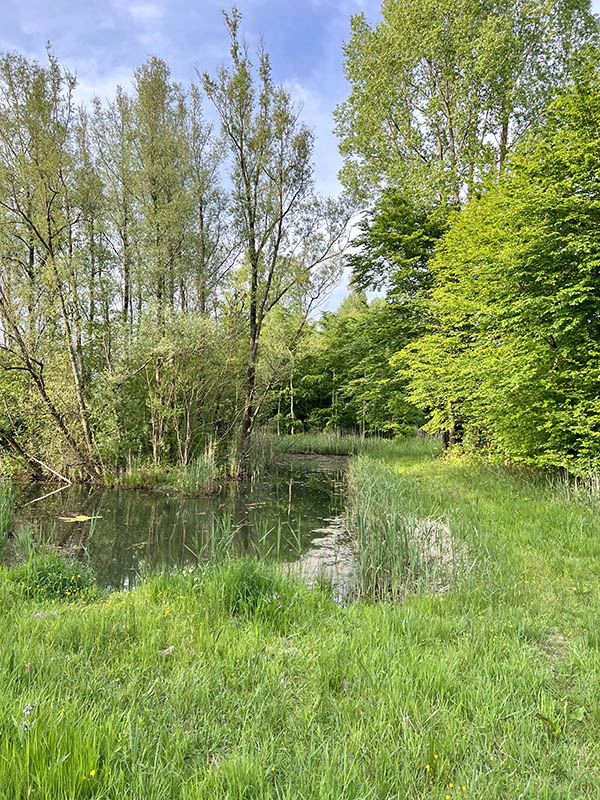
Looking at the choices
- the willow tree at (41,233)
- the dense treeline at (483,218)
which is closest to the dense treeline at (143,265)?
the willow tree at (41,233)

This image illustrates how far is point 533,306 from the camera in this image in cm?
648

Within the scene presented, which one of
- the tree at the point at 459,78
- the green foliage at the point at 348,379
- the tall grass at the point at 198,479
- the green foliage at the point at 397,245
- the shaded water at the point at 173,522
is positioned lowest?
the shaded water at the point at 173,522

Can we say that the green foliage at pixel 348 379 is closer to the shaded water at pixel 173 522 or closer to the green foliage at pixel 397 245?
the green foliage at pixel 397 245

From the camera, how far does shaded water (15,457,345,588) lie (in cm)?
554

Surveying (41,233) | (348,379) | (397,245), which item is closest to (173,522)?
(41,233)

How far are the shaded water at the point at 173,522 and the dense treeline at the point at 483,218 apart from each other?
159 inches

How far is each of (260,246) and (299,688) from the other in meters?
12.0

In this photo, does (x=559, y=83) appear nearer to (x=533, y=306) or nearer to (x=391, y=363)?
(x=391, y=363)

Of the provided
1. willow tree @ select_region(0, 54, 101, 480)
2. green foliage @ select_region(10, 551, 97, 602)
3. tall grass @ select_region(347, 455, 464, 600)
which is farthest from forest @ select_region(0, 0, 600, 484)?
green foliage @ select_region(10, 551, 97, 602)

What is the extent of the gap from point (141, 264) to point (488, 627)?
11.9m

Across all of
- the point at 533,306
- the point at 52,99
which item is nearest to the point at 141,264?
the point at 52,99

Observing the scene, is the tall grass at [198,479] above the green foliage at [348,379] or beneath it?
beneath

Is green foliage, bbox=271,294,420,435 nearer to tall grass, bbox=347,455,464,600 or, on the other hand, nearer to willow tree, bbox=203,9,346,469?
willow tree, bbox=203,9,346,469

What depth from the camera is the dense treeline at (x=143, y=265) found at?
9094 mm
